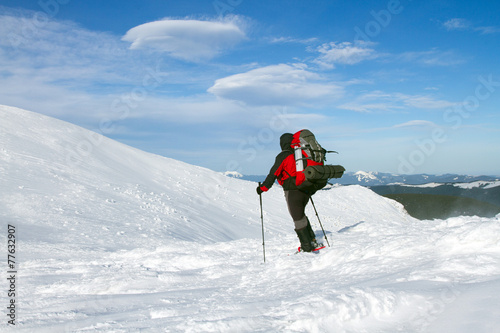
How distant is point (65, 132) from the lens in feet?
73.9

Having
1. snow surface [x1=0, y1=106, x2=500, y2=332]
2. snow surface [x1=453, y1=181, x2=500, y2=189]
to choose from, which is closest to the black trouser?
snow surface [x1=0, y1=106, x2=500, y2=332]

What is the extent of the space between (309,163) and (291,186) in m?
0.64

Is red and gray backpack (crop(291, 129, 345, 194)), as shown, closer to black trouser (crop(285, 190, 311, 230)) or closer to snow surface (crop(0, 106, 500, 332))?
black trouser (crop(285, 190, 311, 230))

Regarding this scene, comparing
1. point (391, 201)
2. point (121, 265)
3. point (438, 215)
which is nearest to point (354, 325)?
point (121, 265)

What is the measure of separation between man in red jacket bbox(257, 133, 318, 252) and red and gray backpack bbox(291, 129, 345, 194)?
0.13 m

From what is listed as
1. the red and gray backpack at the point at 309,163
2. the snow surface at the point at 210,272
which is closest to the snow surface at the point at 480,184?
the snow surface at the point at 210,272

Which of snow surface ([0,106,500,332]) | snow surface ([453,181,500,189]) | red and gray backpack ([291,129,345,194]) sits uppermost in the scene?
snow surface ([453,181,500,189])

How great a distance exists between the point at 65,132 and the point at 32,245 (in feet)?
50.1

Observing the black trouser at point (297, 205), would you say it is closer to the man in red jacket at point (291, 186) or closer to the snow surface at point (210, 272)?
the man in red jacket at point (291, 186)

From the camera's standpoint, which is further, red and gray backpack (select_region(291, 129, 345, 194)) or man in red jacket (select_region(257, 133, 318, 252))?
man in red jacket (select_region(257, 133, 318, 252))

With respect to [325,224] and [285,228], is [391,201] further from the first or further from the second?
[285,228]

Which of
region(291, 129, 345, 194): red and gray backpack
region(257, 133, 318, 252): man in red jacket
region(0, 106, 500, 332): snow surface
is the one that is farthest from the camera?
region(257, 133, 318, 252): man in red jacket

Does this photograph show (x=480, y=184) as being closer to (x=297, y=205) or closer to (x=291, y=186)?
(x=297, y=205)

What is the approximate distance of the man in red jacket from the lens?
286 inches
